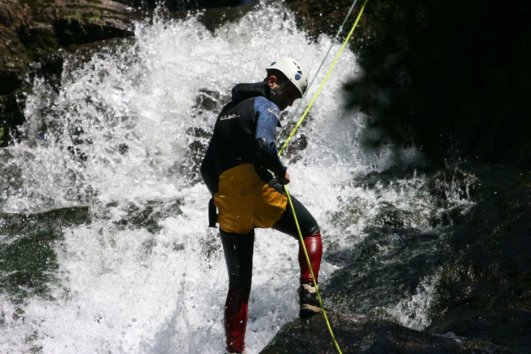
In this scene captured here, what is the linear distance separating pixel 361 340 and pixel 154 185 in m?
5.42

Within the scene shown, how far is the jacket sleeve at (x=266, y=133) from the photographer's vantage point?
4398mm

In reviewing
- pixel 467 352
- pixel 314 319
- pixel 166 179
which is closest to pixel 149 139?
pixel 166 179

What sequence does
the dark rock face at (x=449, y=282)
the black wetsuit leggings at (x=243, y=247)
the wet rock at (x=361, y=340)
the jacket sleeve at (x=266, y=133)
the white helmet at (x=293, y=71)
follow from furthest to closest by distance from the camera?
the black wetsuit leggings at (x=243, y=247)
the white helmet at (x=293, y=71)
the jacket sleeve at (x=266, y=133)
the dark rock face at (x=449, y=282)
the wet rock at (x=361, y=340)

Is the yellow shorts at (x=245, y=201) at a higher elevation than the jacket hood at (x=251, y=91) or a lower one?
lower

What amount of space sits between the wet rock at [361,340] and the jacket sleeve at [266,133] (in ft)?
3.32

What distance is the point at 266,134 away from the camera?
443 cm

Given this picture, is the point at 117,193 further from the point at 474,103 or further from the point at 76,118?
the point at 474,103

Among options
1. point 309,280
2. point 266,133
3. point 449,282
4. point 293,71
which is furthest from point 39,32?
point 449,282

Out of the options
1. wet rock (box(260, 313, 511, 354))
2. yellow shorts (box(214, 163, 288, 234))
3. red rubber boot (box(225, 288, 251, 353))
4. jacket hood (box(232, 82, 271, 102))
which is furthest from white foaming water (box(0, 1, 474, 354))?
wet rock (box(260, 313, 511, 354))

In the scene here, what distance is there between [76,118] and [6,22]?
2.04m

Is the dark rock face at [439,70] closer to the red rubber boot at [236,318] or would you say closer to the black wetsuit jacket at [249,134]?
the black wetsuit jacket at [249,134]

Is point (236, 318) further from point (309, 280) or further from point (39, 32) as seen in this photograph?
point (39, 32)

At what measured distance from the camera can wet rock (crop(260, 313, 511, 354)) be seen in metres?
3.93

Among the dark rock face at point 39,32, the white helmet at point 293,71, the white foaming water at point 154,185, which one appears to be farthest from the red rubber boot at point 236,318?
the dark rock face at point 39,32
